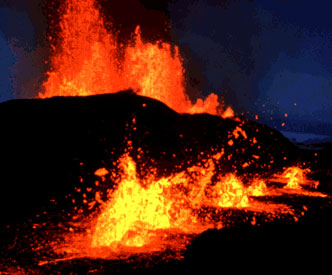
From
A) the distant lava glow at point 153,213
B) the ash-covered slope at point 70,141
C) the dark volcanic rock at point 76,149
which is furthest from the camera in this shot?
the ash-covered slope at point 70,141

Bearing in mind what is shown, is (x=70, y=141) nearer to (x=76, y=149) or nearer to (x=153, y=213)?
(x=76, y=149)

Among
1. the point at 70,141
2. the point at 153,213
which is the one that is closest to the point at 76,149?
the point at 70,141

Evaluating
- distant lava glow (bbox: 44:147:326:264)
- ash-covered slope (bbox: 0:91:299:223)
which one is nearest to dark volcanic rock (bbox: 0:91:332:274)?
ash-covered slope (bbox: 0:91:299:223)

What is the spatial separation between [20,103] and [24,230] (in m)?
7.81

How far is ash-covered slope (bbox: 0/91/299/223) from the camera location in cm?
1341

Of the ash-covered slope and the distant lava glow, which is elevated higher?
the ash-covered slope

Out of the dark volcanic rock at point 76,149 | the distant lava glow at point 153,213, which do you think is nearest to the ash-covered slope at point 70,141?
the dark volcanic rock at point 76,149

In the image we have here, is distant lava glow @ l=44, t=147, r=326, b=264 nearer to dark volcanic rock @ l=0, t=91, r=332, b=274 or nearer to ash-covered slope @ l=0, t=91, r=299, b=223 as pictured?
dark volcanic rock @ l=0, t=91, r=332, b=274

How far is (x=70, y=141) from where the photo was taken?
1470cm

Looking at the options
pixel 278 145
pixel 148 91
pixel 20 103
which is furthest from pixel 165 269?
pixel 278 145

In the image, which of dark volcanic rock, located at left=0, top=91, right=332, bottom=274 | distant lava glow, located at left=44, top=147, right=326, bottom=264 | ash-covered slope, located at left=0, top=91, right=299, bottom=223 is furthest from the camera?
ash-covered slope, located at left=0, top=91, right=299, bottom=223

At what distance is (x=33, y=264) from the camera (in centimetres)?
606

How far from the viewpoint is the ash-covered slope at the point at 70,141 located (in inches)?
528

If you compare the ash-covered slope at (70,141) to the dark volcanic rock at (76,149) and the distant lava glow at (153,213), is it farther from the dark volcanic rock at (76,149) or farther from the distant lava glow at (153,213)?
the distant lava glow at (153,213)
